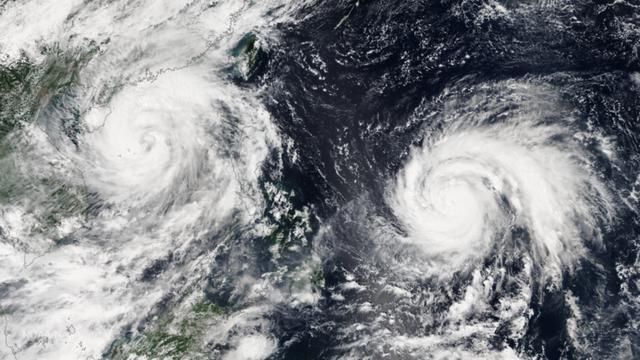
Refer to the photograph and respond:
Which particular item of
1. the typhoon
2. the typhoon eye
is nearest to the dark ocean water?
the typhoon

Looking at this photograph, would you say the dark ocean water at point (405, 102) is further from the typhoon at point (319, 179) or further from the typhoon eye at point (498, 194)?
the typhoon eye at point (498, 194)

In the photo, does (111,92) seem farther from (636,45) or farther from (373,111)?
(636,45)

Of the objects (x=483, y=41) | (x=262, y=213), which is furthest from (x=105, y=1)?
(x=483, y=41)

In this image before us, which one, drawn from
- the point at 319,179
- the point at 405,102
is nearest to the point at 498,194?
the point at 405,102

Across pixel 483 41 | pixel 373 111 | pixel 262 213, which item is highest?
pixel 483 41

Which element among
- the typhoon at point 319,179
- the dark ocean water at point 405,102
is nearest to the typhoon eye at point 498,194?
the typhoon at point 319,179

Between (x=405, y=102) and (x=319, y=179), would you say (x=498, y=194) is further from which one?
(x=319, y=179)

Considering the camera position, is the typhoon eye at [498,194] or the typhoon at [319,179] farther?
the typhoon eye at [498,194]

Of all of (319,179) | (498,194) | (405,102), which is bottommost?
(319,179)

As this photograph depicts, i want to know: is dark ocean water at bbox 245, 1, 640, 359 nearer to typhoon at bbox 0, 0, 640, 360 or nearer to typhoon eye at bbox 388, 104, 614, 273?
typhoon at bbox 0, 0, 640, 360
